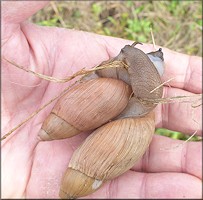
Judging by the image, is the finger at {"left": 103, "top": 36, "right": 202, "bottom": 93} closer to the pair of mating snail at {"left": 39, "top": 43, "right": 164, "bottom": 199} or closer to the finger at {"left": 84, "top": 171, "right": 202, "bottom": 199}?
the pair of mating snail at {"left": 39, "top": 43, "right": 164, "bottom": 199}

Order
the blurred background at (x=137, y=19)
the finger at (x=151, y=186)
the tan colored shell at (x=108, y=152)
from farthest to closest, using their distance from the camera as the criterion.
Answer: the blurred background at (x=137, y=19)
the finger at (x=151, y=186)
the tan colored shell at (x=108, y=152)

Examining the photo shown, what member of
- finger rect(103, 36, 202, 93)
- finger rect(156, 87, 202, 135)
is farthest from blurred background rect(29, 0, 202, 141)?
finger rect(156, 87, 202, 135)

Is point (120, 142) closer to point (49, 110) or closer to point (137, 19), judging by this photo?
point (49, 110)

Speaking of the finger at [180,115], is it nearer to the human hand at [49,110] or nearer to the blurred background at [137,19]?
the human hand at [49,110]

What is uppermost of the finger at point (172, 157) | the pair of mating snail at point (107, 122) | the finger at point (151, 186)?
the pair of mating snail at point (107, 122)

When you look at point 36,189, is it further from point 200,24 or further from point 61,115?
point 200,24

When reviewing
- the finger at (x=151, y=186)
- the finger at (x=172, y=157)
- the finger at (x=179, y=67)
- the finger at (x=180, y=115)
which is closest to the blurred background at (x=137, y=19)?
the finger at (x=179, y=67)
